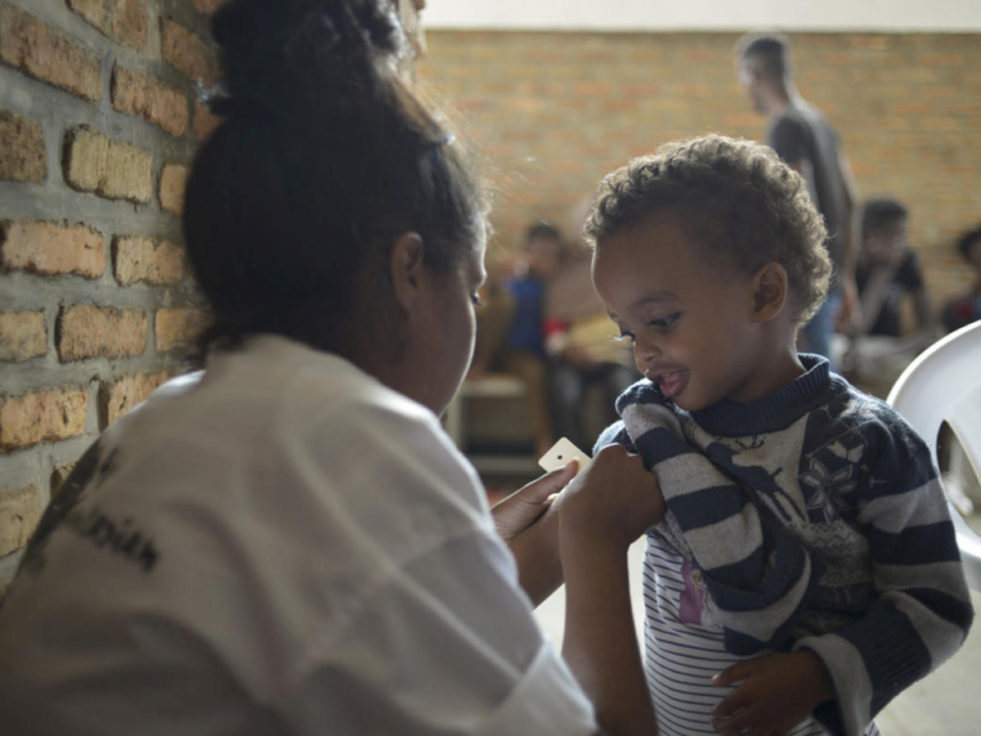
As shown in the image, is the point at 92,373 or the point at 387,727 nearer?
the point at 387,727

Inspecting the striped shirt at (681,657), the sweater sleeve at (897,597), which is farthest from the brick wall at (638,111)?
the sweater sleeve at (897,597)

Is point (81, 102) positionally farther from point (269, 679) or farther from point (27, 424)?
point (269, 679)

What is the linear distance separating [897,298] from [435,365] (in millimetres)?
5110

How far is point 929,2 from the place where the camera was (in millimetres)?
6453

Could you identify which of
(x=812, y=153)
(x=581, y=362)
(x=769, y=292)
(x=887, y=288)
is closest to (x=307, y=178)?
(x=769, y=292)

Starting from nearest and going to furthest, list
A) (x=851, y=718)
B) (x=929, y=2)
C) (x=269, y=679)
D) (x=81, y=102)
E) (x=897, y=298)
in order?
(x=269, y=679) < (x=851, y=718) < (x=81, y=102) < (x=897, y=298) < (x=929, y=2)

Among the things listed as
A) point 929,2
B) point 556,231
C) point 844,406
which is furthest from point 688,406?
point 929,2

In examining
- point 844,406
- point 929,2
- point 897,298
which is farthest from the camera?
point 929,2

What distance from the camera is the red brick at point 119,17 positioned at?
131cm

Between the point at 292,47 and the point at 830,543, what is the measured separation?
759 millimetres

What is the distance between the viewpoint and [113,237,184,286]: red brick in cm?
146

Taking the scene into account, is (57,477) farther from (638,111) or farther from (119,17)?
(638,111)

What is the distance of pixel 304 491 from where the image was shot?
2.02ft

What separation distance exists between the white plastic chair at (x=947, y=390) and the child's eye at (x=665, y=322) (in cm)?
37
